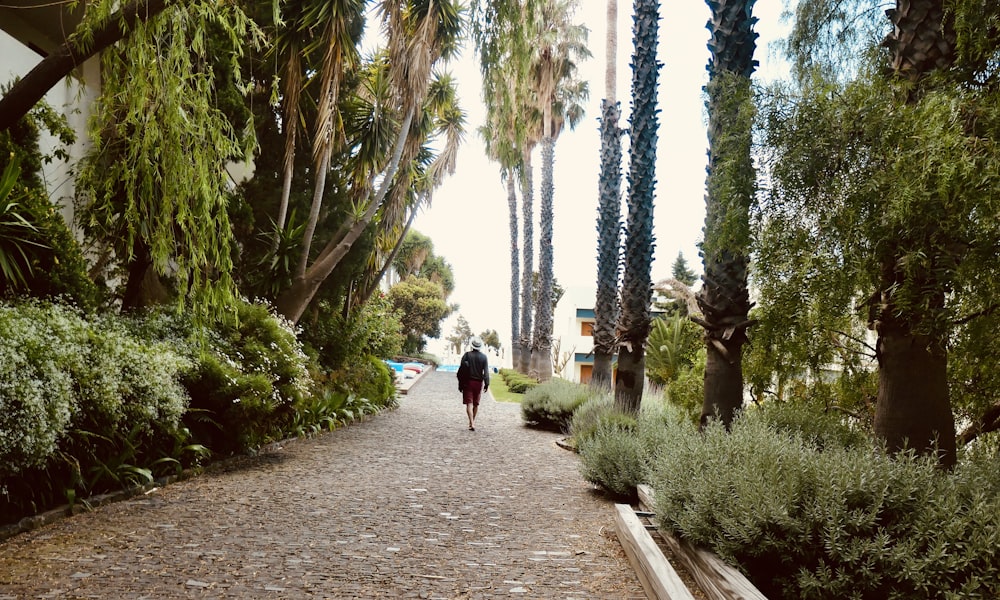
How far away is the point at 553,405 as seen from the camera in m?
14.2

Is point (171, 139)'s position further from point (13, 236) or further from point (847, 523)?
point (847, 523)

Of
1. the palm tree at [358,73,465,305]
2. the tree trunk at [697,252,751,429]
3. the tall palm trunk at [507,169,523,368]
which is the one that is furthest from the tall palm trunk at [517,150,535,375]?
the tree trunk at [697,252,751,429]

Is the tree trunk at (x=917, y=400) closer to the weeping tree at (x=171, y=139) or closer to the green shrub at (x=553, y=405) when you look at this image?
the weeping tree at (x=171, y=139)

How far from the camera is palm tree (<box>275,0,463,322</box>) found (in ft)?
42.1

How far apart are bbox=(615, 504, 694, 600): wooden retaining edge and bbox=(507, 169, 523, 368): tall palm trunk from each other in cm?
2734

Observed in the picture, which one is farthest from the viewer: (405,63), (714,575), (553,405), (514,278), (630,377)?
(514,278)

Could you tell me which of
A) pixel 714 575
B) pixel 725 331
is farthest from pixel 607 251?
pixel 714 575

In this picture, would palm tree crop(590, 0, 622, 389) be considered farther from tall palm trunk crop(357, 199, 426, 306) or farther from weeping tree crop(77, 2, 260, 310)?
weeping tree crop(77, 2, 260, 310)

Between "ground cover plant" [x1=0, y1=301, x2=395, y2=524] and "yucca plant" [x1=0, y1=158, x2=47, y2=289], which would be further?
"yucca plant" [x1=0, y1=158, x2=47, y2=289]

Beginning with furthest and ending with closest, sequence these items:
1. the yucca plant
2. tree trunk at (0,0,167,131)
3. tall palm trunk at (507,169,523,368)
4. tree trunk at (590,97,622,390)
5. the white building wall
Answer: tall palm trunk at (507,169,523,368) < tree trunk at (590,97,622,390) < the white building wall < the yucca plant < tree trunk at (0,0,167,131)

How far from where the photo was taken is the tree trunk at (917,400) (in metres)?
5.16

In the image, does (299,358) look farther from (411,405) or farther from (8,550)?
(411,405)

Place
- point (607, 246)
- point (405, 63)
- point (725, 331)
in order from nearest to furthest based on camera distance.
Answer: point (725, 331) < point (405, 63) < point (607, 246)

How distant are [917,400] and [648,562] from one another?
2.51 meters
